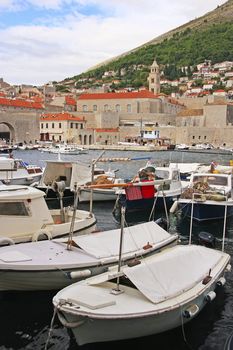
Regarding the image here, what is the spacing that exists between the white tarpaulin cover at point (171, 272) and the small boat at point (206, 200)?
200 inches

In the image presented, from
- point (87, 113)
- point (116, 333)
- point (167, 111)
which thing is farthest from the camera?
point (167, 111)

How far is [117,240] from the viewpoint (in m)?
8.31

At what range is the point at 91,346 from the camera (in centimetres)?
606

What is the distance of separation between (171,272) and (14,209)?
3671 millimetres

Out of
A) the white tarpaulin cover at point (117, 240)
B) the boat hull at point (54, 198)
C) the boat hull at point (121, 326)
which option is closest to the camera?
the boat hull at point (121, 326)

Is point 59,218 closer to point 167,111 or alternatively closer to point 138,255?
point 138,255

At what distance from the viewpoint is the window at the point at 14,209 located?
895 cm

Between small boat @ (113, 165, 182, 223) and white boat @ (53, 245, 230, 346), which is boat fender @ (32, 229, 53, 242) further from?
small boat @ (113, 165, 182, 223)

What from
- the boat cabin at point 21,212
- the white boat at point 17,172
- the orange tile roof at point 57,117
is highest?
the orange tile roof at point 57,117

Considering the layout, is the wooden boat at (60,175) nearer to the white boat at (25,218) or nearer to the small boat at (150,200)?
the small boat at (150,200)

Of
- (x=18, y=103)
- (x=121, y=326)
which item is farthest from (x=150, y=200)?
(x=18, y=103)

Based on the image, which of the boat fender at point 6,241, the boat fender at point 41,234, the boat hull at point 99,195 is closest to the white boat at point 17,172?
the boat hull at point 99,195

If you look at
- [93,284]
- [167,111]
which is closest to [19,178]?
[93,284]

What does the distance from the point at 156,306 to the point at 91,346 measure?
40.5 inches
